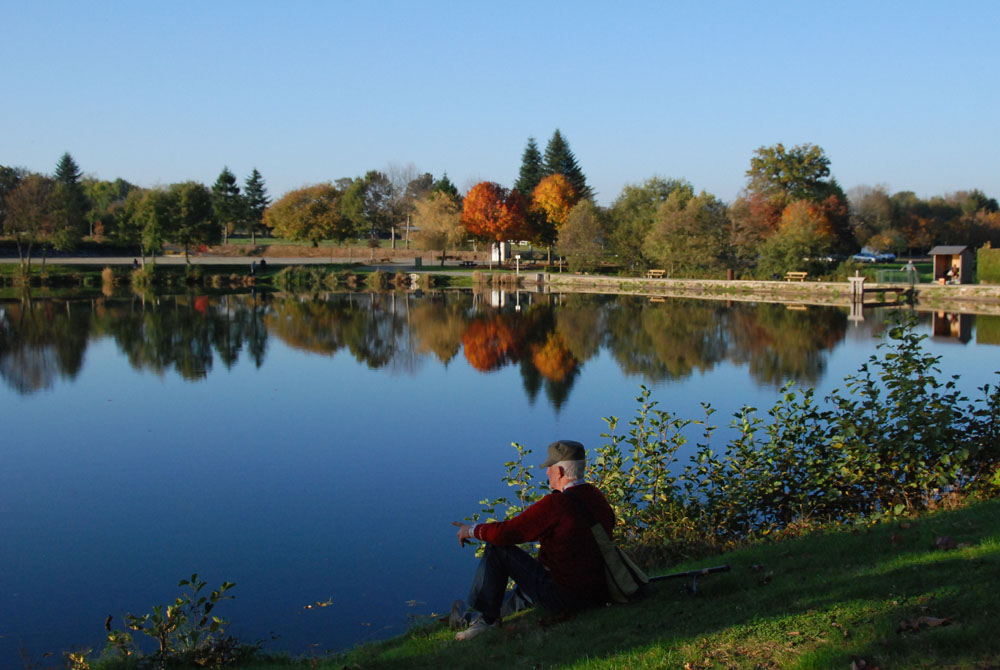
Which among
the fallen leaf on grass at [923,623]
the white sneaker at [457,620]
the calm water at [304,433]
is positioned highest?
the fallen leaf on grass at [923,623]

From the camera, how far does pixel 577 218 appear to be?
182 feet

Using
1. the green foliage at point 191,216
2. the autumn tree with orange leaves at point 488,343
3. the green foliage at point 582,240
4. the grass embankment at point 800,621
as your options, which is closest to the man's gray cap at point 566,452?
the grass embankment at point 800,621

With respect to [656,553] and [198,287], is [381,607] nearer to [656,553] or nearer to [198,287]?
[656,553]

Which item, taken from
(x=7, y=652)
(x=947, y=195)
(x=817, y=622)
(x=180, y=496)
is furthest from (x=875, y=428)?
(x=947, y=195)

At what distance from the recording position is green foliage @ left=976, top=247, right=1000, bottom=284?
3931 cm

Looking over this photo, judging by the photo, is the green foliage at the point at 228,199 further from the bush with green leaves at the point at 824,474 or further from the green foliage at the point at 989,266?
the bush with green leaves at the point at 824,474

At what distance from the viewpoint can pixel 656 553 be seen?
261 inches

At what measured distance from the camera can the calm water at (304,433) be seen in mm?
7676

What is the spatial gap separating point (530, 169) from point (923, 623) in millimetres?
81846

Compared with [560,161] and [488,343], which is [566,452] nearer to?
[488,343]

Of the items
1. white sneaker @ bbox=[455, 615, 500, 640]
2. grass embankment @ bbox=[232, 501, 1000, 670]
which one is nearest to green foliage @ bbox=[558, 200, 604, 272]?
grass embankment @ bbox=[232, 501, 1000, 670]

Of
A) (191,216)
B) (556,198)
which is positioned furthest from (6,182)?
(556,198)

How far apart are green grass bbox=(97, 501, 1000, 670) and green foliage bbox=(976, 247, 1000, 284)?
38762mm

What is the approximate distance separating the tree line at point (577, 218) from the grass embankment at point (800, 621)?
41438 mm
